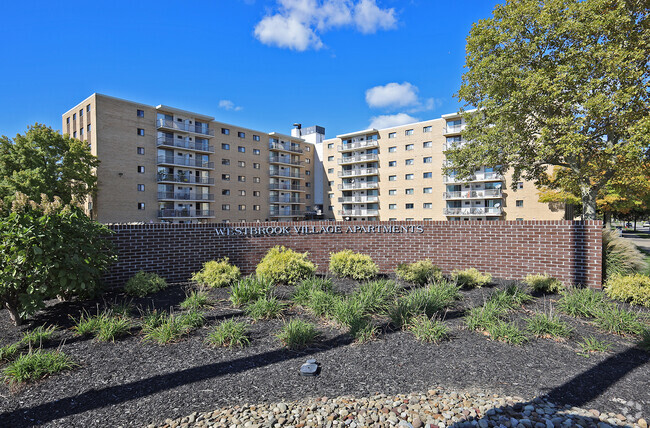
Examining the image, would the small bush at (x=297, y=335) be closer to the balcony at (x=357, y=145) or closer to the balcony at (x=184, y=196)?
the balcony at (x=184, y=196)

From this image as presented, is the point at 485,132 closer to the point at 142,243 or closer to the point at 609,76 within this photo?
the point at 609,76

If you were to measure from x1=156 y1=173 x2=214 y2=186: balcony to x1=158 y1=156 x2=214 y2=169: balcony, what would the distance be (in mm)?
1349

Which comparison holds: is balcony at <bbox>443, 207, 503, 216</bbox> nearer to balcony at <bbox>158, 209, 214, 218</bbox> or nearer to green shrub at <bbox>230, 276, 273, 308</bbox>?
balcony at <bbox>158, 209, 214, 218</bbox>

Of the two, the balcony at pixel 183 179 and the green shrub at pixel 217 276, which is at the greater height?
the balcony at pixel 183 179

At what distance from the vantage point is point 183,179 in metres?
39.2

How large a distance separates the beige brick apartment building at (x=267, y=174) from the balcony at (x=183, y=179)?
0.38ft

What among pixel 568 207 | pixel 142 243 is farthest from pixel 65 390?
pixel 568 207

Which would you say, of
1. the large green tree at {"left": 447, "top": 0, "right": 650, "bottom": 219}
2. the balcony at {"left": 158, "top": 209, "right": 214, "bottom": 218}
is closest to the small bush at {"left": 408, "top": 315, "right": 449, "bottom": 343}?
the large green tree at {"left": 447, "top": 0, "right": 650, "bottom": 219}

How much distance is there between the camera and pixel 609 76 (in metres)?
10.9

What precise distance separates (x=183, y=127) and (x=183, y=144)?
209 centimetres

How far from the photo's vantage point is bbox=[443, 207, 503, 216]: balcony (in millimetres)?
38312

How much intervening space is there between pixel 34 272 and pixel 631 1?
1805 centimetres

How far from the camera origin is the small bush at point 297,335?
187 inches

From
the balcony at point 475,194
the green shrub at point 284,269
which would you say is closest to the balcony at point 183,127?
the balcony at point 475,194
